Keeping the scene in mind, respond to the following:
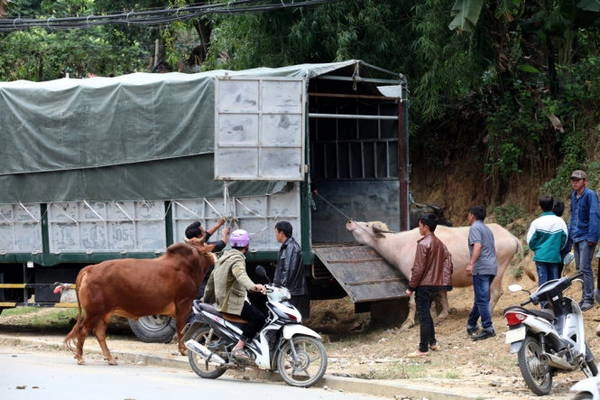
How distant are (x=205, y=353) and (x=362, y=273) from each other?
370 centimetres

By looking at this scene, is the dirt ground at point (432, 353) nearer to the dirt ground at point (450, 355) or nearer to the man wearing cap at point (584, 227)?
the dirt ground at point (450, 355)

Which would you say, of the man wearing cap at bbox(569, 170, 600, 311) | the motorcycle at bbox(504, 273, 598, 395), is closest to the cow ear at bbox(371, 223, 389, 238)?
the man wearing cap at bbox(569, 170, 600, 311)

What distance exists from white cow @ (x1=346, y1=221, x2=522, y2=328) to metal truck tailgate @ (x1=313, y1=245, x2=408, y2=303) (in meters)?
0.15

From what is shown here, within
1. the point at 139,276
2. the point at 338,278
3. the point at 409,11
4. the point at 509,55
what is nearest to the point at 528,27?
the point at 509,55

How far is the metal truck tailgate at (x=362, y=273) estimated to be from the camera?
44.4 feet

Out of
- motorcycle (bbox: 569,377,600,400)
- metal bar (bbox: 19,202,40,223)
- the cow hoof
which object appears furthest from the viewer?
metal bar (bbox: 19,202,40,223)

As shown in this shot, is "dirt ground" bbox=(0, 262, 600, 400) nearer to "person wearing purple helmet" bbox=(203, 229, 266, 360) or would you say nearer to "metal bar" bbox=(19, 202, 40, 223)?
"person wearing purple helmet" bbox=(203, 229, 266, 360)

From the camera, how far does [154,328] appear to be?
1465 centimetres

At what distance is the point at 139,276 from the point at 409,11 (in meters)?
7.85

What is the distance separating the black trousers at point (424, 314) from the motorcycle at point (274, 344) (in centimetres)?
185

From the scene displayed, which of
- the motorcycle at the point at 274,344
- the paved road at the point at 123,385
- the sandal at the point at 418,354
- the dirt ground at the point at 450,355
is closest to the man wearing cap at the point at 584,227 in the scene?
the dirt ground at the point at 450,355

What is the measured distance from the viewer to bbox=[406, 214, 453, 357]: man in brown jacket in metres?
12.1

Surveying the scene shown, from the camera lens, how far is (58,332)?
16828mm

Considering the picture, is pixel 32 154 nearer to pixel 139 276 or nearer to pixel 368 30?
pixel 139 276
